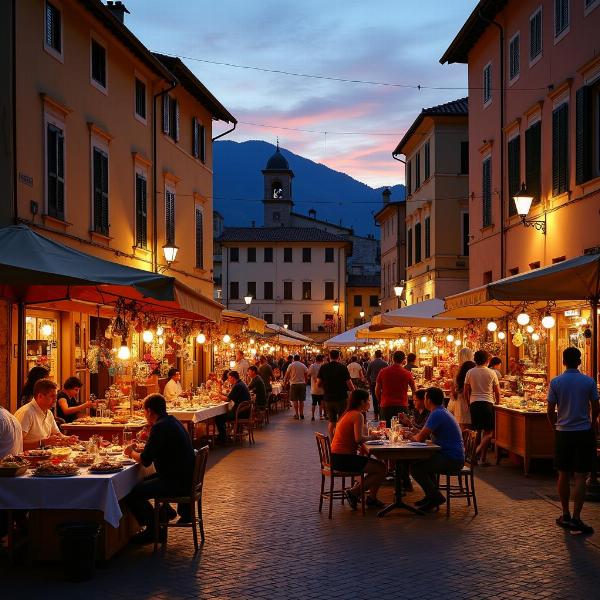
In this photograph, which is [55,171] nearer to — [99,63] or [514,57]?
[99,63]

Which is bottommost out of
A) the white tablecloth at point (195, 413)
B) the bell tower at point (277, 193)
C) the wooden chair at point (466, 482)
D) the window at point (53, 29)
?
the wooden chair at point (466, 482)

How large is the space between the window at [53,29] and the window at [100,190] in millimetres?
2721

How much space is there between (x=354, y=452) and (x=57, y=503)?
4263mm

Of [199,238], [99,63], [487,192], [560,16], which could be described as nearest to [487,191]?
[487,192]

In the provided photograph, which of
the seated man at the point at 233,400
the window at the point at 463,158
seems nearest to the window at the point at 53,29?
the seated man at the point at 233,400

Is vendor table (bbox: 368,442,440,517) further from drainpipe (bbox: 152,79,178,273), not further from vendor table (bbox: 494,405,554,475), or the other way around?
drainpipe (bbox: 152,79,178,273)

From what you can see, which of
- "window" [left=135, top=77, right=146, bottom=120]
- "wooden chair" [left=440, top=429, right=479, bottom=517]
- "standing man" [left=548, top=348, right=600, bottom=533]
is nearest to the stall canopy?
"wooden chair" [left=440, top=429, right=479, bottom=517]

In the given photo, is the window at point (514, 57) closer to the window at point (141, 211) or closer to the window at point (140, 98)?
the window at point (140, 98)

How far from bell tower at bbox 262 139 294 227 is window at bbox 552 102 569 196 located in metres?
75.5

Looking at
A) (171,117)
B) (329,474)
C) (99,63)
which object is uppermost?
(171,117)

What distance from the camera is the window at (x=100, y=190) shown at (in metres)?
20.2

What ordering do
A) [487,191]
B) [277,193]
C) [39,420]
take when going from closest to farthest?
1. [39,420]
2. [487,191]
3. [277,193]

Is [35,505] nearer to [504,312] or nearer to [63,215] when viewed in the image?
[63,215]

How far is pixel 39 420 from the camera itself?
1089 cm
